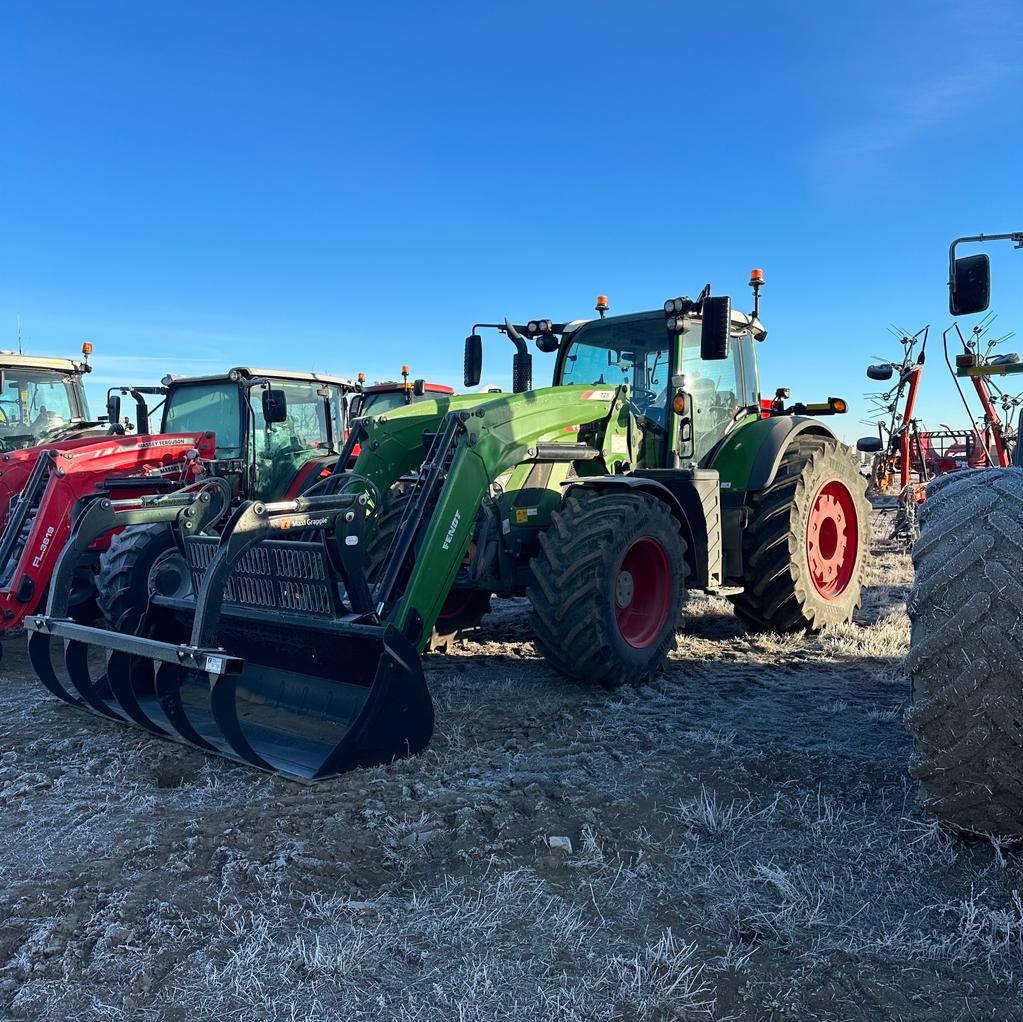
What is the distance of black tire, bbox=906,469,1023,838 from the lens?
2.66 m

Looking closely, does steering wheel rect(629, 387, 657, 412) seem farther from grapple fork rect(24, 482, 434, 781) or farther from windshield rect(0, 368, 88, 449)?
windshield rect(0, 368, 88, 449)

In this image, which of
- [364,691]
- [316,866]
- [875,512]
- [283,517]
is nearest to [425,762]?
[364,691]

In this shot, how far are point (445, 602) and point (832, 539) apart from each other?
358 centimetres

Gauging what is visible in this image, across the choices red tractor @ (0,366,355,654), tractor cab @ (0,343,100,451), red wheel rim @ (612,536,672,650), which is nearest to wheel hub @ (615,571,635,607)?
red wheel rim @ (612,536,672,650)

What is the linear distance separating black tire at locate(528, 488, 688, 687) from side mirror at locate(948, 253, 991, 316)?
206cm

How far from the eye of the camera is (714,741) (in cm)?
436

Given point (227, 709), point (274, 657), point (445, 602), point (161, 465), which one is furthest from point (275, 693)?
point (161, 465)

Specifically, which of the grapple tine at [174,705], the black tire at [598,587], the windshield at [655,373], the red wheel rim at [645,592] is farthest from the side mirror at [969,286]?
the grapple tine at [174,705]

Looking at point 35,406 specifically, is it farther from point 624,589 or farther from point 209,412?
point 624,589

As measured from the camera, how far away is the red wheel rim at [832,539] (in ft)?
23.8

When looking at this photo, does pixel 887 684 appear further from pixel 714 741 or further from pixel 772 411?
pixel 772 411

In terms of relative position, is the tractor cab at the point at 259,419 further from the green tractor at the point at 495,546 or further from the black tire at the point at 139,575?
the black tire at the point at 139,575

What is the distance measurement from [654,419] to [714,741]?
282cm

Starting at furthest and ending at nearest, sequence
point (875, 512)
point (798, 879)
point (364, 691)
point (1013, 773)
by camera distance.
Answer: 1. point (875, 512)
2. point (364, 691)
3. point (798, 879)
4. point (1013, 773)
